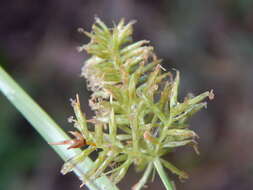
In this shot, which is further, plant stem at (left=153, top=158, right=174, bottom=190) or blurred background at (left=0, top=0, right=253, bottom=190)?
blurred background at (left=0, top=0, right=253, bottom=190)

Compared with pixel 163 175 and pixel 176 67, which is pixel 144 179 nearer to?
pixel 163 175

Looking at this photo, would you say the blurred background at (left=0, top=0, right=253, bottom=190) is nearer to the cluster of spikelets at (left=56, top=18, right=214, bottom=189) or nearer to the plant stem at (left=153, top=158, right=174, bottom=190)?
the cluster of spikelets at (left=56, top=18, right=214, bottom=189)

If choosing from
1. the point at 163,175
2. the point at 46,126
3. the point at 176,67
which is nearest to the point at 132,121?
the point at 163,175

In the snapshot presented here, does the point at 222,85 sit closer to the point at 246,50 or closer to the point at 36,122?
the point at 246,50

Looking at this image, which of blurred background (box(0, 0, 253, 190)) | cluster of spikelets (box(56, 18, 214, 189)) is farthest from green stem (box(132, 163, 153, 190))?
blurred background (box(0, 0, 253, 190))

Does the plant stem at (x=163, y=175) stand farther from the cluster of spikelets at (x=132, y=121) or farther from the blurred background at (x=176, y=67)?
the blurred background at (x=176, y=67)
